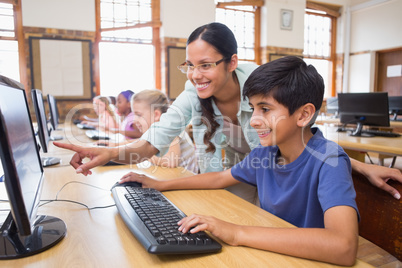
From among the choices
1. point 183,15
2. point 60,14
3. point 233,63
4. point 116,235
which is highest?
point 183,15

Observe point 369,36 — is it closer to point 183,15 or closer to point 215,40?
point 183,15

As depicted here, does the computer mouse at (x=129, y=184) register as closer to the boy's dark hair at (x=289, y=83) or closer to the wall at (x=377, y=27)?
the boy's dark hair at (x=289, y=83)

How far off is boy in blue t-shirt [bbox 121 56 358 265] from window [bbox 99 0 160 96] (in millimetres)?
5422

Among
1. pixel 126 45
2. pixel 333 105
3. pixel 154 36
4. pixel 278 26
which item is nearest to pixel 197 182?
pixel 333 105

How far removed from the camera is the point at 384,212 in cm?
91

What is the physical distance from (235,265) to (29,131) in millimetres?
701

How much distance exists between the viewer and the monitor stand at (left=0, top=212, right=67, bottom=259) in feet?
2.40

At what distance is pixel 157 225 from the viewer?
0.81 metres

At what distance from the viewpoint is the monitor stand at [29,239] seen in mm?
731

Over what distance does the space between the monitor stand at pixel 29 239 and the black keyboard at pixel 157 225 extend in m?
0.18

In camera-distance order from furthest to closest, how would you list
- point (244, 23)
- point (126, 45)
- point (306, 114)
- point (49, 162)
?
point (244, 23)
point (126, 45)
point (49, 162)
point (306, 114)

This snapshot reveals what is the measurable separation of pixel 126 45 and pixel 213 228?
19.9ft

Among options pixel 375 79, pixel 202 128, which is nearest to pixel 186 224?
pixel 202 128

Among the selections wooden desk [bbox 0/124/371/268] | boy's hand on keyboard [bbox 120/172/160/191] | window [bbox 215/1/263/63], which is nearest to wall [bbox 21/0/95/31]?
window [bbox 215/1/263/63]
